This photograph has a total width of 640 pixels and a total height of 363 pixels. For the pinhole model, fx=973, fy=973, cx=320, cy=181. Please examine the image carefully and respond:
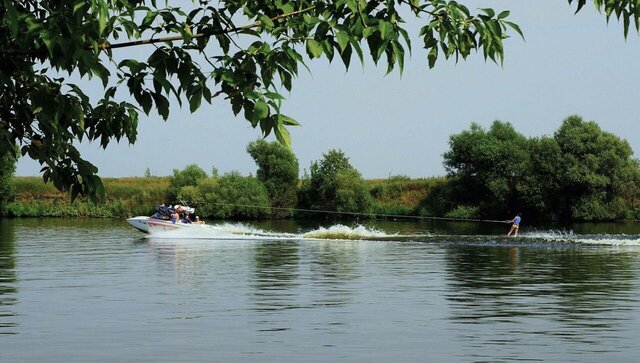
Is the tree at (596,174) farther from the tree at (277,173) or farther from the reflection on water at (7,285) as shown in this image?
the reflection on water at (7,285)

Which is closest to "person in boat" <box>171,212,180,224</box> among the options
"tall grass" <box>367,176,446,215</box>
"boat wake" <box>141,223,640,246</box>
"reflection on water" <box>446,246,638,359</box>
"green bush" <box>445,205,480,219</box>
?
"boat wake" <box>141,223,640,246</box>

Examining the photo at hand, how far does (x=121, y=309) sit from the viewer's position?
84.9 ft

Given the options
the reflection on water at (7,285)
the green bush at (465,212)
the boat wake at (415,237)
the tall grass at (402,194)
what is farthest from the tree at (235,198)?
the reflection on water at (7,285)

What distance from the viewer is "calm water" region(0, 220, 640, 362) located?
62.1 ft

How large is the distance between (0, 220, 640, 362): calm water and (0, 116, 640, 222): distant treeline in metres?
39.7

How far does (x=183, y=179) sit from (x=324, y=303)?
80.3 metres

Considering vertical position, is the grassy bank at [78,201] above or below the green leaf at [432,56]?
above

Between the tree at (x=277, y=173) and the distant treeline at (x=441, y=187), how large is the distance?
0.40 feet

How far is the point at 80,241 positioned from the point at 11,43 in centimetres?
5346

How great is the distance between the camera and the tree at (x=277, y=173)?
346ft

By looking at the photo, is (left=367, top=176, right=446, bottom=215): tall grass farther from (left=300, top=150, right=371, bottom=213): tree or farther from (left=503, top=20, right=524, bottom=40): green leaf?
(left=503, top=20, right=524, bottom=40): green leaf

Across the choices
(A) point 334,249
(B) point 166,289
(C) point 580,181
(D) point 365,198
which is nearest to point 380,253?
(A) point 334,249

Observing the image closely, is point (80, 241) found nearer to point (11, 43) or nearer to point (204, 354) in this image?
point (204, 354)

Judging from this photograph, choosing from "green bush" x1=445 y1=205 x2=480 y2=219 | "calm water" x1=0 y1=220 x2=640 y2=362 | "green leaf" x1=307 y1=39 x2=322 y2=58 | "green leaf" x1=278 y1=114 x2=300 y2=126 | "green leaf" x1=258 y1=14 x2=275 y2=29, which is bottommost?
"calm water" x1=0 y1=220 x2=640 y2=362
